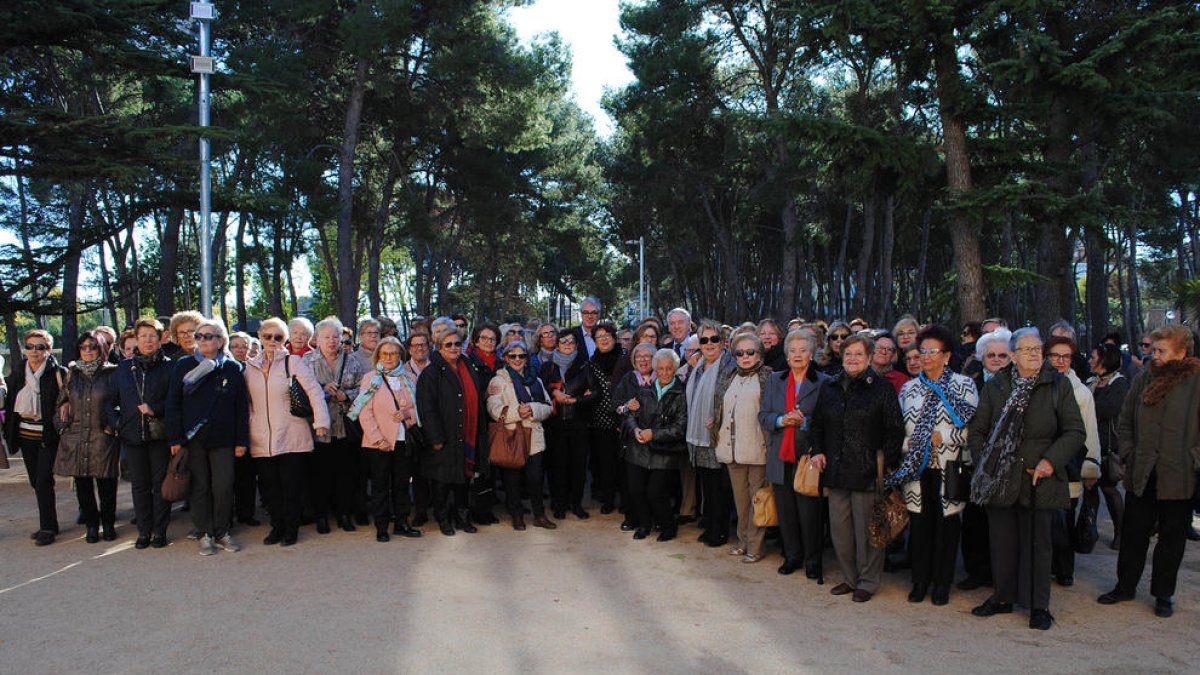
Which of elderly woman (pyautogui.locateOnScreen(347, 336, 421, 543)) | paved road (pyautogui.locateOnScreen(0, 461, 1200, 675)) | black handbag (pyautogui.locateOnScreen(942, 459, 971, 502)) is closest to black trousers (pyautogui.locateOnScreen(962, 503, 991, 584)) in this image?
paved road (pyautogui.locateOnScreen(0, 461, 1200, 675))

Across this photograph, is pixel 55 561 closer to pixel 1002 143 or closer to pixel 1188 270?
Answer: pixel 1002 143

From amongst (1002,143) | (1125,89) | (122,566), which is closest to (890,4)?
(1002,143)

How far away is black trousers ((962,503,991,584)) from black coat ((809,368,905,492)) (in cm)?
96

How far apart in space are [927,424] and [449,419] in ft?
13.3

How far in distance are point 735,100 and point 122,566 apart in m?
25.0

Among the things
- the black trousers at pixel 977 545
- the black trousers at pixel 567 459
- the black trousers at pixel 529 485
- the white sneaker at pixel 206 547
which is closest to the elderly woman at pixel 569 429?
the black trousers at pixel 567 459

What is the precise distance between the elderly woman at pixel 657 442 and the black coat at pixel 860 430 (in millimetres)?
1847

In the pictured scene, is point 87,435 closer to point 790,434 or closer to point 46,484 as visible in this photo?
point 46,484

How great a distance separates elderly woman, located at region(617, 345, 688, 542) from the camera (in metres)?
7.43

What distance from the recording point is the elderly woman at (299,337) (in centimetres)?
758

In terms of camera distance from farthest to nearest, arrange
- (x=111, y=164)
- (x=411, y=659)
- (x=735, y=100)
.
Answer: (x=735, y=100), (x=111, y=164), (x=411, y=659)

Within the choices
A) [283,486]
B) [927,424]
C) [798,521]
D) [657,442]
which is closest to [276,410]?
[283,486]

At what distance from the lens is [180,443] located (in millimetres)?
6762

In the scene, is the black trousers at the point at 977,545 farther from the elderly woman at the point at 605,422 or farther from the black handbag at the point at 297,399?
the black handbag at the point at 297,399
